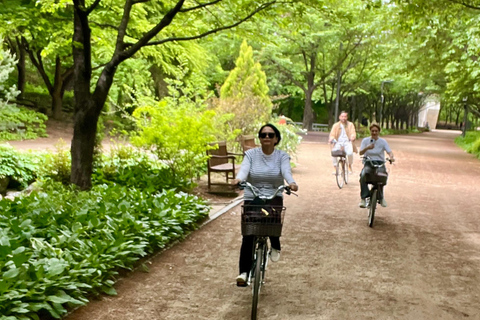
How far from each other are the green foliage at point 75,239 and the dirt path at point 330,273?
0.75ft

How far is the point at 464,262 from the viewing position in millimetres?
7578

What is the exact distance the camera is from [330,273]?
267 inches

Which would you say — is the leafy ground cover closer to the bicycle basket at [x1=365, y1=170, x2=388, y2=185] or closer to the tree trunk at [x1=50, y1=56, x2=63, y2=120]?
the bicycle basket at [x1=365, y1=170, x2=388, y2=185]

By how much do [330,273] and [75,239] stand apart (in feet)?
9.36

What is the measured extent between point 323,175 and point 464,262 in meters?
10.6

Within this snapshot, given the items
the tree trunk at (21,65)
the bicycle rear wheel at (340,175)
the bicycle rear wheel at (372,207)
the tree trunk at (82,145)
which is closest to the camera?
the bicycle rear wheel at (372,207)

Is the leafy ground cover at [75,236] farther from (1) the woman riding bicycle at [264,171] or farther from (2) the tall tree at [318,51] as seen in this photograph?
(2) the tall tree at [318,51]

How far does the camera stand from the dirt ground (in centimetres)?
544

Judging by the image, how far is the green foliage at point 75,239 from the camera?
4.83 meters

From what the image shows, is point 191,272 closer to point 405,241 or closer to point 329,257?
point 329,257

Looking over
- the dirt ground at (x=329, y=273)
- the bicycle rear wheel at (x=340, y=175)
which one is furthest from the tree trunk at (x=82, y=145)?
the bicycle rear wheel at (x=340, y=175)

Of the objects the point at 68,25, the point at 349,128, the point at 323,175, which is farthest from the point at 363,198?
the point at 323,175

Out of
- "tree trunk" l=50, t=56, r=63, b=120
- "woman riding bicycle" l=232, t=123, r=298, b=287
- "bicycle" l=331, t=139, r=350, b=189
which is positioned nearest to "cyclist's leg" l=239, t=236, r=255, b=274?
"woman riding bicycle" l=232, t=123, r=298, b=287

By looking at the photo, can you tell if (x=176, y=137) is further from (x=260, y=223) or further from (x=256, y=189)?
(x=260, y=223)
